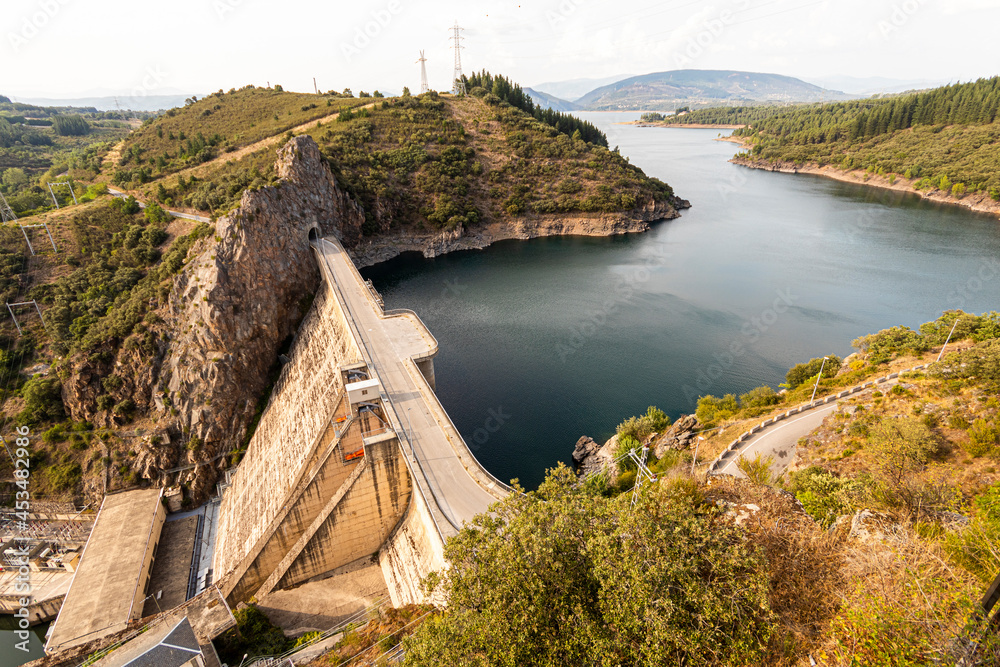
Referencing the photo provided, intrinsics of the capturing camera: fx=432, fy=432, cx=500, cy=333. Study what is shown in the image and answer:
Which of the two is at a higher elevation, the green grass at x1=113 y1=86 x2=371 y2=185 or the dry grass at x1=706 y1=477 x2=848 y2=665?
the green grass at x1=113 y1=86 x2=371 y2=185

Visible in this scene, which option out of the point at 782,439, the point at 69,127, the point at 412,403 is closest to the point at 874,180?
the point at 782,439

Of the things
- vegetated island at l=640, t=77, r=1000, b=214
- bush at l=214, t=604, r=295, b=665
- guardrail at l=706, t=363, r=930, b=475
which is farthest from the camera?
vegetated island at l=640, t=77, r=1000, b=214

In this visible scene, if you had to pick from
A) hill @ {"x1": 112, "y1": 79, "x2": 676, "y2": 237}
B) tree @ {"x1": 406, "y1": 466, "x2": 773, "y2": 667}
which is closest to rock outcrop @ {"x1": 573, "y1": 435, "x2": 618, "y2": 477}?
tree @ {"x1": 406, "y1": 466, "x2": 773, "y2": 667}

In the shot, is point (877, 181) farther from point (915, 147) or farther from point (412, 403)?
point (412, 403)

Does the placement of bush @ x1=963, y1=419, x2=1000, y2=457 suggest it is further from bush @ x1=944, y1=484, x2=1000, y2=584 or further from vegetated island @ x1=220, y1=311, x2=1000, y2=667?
bush @ x1=944, y1=484, x2=1000, y2=584

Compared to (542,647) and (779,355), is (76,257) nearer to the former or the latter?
(542,647)

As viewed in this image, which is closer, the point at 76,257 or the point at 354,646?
the point at 354,646

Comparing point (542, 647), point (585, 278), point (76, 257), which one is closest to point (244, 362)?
point (76, 257)
